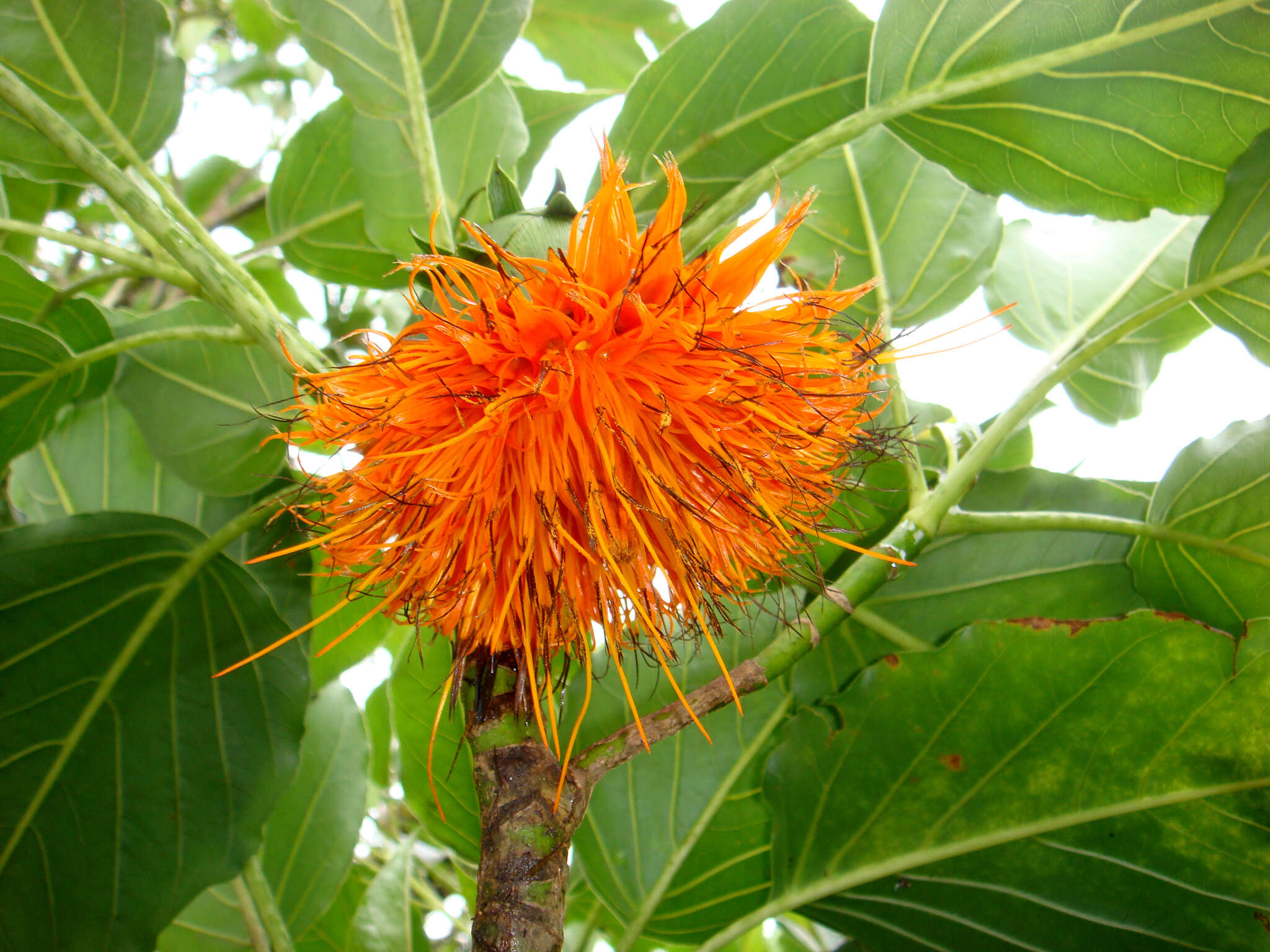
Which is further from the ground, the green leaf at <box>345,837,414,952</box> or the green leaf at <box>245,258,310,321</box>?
the green leaf at <box>245,258,310,321</box>

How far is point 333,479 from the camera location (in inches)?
20.9

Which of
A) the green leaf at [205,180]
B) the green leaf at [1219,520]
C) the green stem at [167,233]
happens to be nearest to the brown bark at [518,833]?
the green stem at [167,233]

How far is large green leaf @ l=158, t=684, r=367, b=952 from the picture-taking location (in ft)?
2.61

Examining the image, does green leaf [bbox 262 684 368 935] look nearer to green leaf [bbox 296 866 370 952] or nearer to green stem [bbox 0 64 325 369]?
green leaf [bbox 296 866 370 952]

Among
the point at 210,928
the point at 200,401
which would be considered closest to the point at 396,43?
the point at 200,401

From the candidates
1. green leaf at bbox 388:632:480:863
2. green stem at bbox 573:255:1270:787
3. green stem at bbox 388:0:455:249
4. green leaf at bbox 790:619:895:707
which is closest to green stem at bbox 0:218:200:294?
green stem at bbox 388:0:455:249

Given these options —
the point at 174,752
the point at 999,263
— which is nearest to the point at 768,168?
the point at 999,263

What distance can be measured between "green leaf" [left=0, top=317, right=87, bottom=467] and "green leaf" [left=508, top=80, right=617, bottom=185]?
45cm

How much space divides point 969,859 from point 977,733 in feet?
0.30

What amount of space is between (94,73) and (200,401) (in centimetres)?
28

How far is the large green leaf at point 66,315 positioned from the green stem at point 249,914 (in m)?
0.47

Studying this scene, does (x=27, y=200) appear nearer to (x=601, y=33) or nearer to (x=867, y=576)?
(x=601, y=33)

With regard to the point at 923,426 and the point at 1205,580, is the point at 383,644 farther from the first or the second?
the point at 1205,580

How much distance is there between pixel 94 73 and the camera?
0.69 meters
